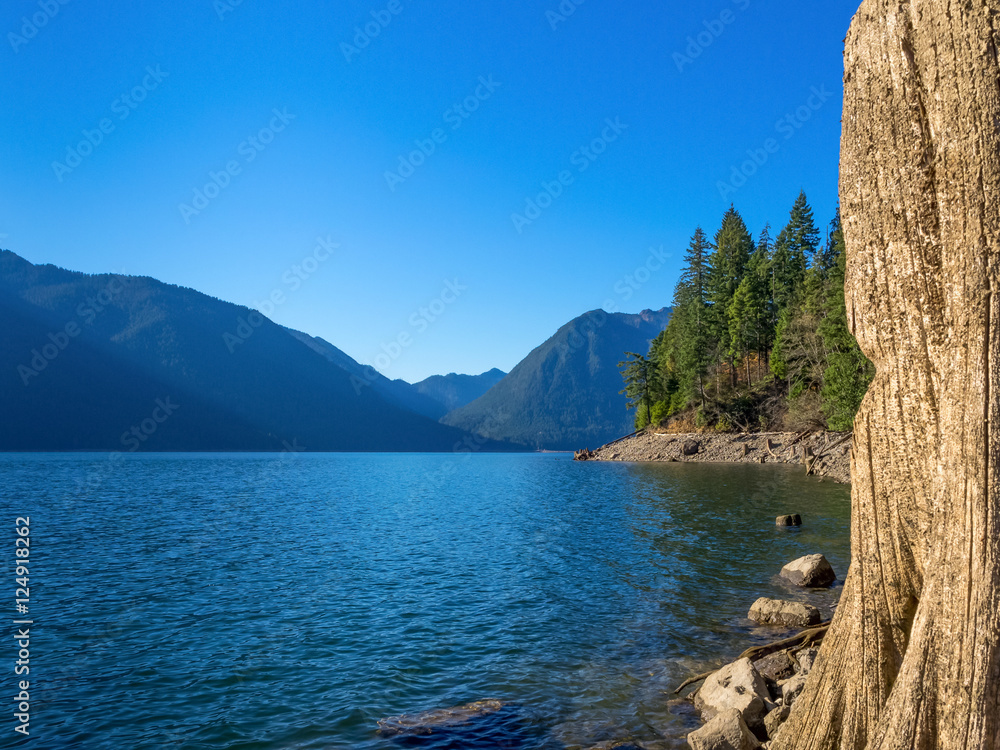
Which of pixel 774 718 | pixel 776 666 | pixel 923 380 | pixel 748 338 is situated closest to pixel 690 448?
pixel 748 338

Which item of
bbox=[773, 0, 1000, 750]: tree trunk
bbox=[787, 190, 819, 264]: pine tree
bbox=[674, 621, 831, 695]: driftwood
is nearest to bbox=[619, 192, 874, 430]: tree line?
bbox=[787, 190, 819, 264]: pine tree

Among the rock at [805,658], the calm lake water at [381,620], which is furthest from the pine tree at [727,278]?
the rock at [805,658]

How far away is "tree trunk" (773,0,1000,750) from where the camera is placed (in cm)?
455

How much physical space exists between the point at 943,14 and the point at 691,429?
285 feet

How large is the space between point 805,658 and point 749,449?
2567 inches

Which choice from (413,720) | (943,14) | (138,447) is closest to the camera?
(943,14)

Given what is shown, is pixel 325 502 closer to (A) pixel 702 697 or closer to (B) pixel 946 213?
(A) pixel 702 697

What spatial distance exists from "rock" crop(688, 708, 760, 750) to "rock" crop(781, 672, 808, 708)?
3.39 feet

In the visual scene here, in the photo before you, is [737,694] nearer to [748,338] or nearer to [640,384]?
[748,338]

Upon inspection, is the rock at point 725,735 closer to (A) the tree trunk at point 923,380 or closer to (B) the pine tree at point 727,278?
(A) the tree trunk at point 923,380

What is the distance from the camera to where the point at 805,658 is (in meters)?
10.6

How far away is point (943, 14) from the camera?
15.8ft

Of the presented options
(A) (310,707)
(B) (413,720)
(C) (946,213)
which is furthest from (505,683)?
(C) (946,213)

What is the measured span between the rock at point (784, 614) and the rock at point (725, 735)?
6322 mm
